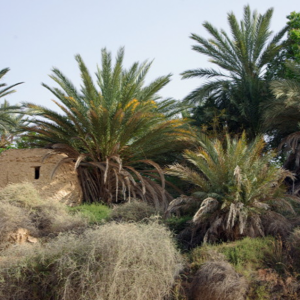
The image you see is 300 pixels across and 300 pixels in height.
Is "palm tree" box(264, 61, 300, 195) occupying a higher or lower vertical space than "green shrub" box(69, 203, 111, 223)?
higher

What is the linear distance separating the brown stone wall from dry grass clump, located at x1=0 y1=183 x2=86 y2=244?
1.45 metres

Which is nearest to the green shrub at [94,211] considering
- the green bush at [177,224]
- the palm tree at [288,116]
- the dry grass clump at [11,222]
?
the dry grass clump at [11,222]

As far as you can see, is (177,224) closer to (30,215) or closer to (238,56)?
(30,215)

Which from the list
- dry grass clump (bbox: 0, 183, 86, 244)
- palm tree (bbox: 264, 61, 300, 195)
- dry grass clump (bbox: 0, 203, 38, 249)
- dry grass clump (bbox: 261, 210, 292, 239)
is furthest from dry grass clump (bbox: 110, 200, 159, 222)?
palm tree (bbox: 264, 61, 300, 195)

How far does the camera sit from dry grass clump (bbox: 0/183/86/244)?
11.7 metres

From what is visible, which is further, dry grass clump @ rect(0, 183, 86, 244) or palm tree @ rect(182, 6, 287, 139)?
palm tree @ rect(182, 6, 287, 139)

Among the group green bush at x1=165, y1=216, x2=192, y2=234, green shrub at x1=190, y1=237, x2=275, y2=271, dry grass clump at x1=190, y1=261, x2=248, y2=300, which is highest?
green bush at x1=165, y1=216, x2=192, y2=234

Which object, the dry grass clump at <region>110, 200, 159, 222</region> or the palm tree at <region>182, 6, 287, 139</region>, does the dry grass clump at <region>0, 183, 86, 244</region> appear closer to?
the dry grass clump at <region>110, 200, 159, 222</region>

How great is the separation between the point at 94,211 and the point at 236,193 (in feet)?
15.1

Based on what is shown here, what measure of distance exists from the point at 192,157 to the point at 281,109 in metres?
4.51

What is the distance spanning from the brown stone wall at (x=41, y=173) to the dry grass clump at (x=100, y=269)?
18.0 ft

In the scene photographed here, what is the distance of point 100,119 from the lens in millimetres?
14312

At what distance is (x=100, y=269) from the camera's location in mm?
8500

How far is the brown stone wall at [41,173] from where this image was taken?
14.7 m
